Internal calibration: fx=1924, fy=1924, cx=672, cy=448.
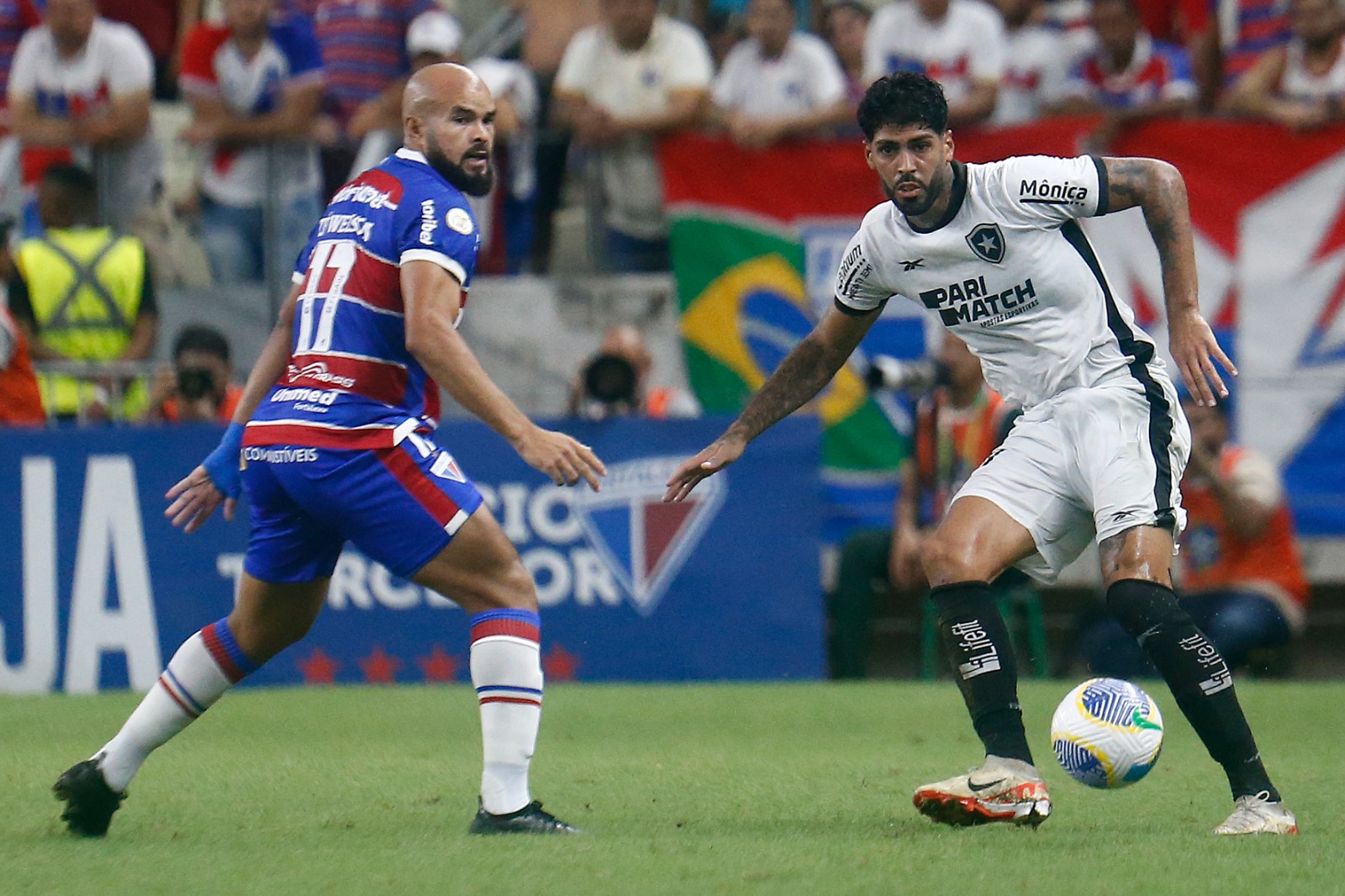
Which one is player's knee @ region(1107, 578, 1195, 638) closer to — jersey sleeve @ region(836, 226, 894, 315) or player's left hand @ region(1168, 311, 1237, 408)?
player's left hand @ region(1168, 311, 1237, 408)

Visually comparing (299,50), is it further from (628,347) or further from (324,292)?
(324,292)

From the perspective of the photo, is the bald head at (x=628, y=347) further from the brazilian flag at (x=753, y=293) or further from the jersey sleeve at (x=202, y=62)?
the jersey sleeve at (x=202, y=62)

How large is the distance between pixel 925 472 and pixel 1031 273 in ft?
17.1

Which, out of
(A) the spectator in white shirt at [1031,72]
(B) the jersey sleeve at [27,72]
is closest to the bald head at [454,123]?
(A) the spectator in white shirt at [1031,72]

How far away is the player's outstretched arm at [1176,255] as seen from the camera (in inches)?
219

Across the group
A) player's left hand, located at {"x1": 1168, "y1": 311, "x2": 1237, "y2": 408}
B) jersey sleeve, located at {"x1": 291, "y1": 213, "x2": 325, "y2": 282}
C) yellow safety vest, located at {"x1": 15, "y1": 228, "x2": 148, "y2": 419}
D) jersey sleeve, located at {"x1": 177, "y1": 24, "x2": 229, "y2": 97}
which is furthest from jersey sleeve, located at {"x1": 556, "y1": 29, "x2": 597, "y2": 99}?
player's left hand, located at {"x1": 1168, "y1": 311, "x2": 1237, "y2": 408}

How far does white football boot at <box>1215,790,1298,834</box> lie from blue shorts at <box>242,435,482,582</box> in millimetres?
2384

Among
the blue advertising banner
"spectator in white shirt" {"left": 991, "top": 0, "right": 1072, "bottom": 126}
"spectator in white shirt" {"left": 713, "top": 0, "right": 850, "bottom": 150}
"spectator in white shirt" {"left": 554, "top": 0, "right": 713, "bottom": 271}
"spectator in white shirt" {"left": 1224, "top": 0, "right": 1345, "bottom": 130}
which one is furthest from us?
"spectator in white shirt" {"left": 991, "top": 0, "right": 1072, "bottom": 126}

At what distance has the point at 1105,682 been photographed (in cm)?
589

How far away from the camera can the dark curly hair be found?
5.88m

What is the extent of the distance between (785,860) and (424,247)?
2017 mm

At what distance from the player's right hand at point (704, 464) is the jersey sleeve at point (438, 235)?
3.30 ft

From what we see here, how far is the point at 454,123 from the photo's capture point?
233 inches

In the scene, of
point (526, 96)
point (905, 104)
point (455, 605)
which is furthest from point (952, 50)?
point (905, 104)
